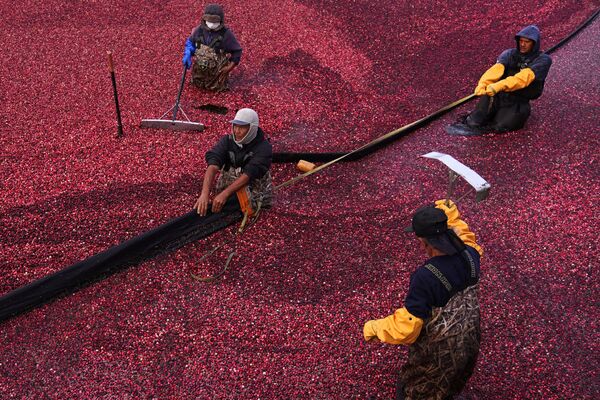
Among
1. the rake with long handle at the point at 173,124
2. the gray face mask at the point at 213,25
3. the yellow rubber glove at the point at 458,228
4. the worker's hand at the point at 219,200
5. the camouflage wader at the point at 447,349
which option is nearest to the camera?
the camouflage wader at the point at 447,349

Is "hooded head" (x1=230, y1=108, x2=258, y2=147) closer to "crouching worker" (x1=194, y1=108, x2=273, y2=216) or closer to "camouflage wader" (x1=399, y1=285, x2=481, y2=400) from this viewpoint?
"crouching worker" (x1=194, y1=108, x2=273, y2=216)

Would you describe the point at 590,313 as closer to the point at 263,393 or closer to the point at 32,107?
the point at 263,393

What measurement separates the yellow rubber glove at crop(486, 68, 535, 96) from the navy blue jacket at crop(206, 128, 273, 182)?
2867 mm

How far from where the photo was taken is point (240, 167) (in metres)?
5.34

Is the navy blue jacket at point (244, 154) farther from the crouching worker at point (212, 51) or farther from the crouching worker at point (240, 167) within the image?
the crouching worker at point (212, 51)

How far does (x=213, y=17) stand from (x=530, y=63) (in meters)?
3.70

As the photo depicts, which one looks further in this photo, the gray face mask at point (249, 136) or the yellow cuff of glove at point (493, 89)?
the yellow cuff of glove at point (493, 89)

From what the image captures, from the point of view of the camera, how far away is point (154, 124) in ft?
22.1

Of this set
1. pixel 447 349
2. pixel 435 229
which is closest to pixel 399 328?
pixel 447 349

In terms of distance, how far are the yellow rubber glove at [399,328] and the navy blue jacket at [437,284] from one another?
41 mm

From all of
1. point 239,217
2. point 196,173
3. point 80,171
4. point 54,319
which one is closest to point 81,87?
point 80,171

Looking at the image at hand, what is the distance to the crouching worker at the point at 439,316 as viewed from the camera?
3379mm

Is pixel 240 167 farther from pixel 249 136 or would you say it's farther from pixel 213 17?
pixel 213 17

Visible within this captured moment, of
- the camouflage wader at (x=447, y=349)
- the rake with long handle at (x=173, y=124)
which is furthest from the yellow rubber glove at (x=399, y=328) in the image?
the rake with long handle at (x=173, y=124)
